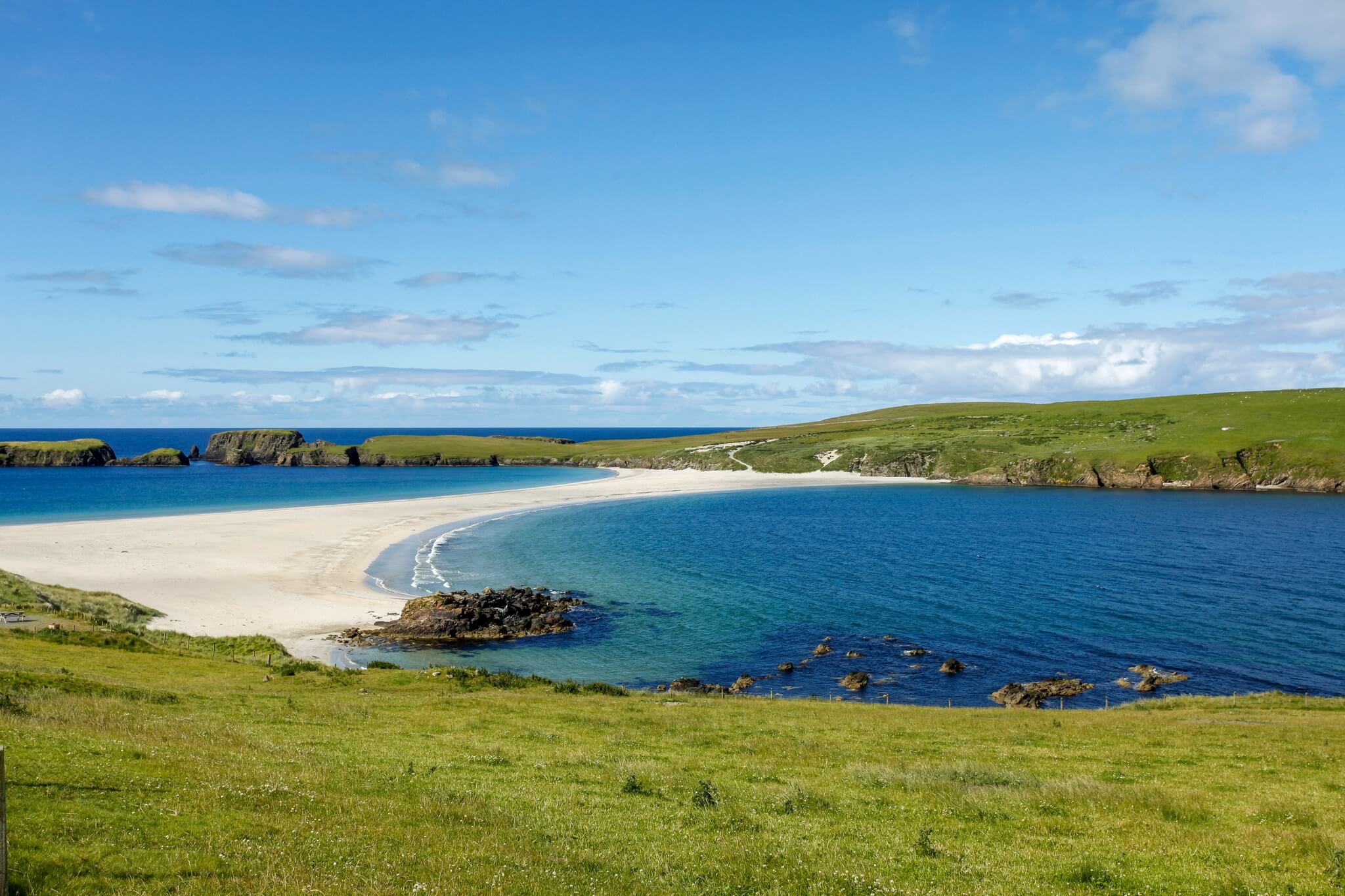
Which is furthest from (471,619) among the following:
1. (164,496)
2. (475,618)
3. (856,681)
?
(164,496)

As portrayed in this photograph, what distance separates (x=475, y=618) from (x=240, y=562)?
3970 cm

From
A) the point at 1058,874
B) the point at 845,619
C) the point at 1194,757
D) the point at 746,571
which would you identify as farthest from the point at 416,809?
the point at 746,571

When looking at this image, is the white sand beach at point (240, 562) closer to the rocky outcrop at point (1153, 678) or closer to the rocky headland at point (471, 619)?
the rocky headland at point (471, 619)

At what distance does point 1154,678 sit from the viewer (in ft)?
169

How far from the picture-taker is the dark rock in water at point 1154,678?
50.5 metres

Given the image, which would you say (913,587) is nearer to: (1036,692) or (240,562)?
(1036,692)

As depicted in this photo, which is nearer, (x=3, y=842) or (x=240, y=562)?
(x=3, y=842)

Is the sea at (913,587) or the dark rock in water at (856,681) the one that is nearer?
the dark rock in water at (856,681)

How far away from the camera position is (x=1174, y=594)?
2980 inches

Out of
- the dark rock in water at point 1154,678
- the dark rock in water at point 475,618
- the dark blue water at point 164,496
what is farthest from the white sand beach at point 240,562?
the dark rock in water at point 1154,678

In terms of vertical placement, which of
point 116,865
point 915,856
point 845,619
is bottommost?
point 845,619

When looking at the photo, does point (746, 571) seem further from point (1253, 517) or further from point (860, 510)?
point (1253, 517)

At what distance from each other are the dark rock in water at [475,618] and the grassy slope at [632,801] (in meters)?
28.7

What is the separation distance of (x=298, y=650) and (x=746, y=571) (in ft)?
161
